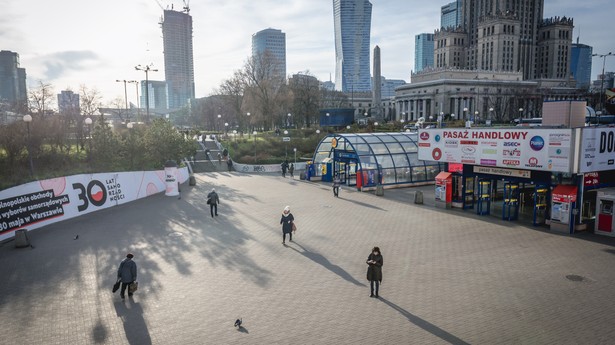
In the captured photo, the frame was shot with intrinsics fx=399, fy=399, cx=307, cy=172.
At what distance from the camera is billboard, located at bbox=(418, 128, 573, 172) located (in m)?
18.3

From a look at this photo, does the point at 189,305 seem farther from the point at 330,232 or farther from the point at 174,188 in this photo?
the point at 174,188

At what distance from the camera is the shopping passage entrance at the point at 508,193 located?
67.0 ft

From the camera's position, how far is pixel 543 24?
155625 mm

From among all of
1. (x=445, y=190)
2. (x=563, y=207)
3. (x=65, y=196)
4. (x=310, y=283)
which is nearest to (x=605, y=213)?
(x=563, y=207)

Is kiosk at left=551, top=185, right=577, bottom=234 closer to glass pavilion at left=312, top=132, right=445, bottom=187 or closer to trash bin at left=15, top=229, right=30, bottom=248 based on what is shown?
glass pavilion at left=312, top=132, right=445, bottom=187

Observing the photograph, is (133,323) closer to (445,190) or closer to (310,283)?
(310,283)

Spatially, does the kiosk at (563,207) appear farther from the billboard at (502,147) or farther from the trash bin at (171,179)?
the trash bin at (171,179)

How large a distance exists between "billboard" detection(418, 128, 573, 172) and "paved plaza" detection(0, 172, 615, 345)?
10.7 ft

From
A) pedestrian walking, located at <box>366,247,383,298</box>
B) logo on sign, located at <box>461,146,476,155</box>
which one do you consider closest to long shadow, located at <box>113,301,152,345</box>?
pedestrian walking, located at <box>366,247,383,298</box>

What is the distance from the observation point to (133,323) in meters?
10.5

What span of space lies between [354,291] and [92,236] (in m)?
13.4

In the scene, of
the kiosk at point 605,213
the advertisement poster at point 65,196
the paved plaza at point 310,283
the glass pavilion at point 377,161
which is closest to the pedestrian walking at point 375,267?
the paved plaza at point 310,283

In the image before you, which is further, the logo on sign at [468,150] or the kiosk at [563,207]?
the logo on sign at [468,150]

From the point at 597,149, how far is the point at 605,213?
2.97 m
